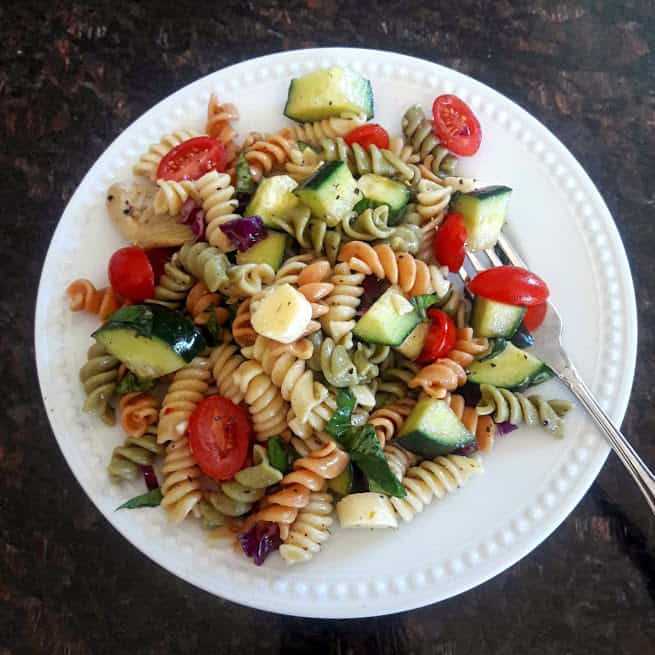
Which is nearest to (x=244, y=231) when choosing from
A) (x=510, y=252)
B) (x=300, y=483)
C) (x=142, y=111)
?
(x=300, y=483)

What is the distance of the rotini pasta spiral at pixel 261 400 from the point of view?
2.16 meters

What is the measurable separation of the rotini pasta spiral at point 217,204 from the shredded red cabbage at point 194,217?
0.02 meters

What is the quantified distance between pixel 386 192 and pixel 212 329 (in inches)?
29.8

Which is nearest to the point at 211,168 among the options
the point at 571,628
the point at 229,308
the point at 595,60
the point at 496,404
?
the point at 229,308

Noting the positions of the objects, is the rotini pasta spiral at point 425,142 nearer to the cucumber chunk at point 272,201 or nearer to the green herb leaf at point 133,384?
the cucumber chunk at point 272,201

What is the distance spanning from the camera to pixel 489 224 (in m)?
A: 2.37

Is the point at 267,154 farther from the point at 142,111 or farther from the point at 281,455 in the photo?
the point at 281,455

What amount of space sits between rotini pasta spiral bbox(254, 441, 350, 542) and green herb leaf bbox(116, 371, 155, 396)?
549 millimetres

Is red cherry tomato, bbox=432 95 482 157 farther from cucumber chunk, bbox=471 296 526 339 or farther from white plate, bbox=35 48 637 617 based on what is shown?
cucumber chunk, bbox=471 296 526 339

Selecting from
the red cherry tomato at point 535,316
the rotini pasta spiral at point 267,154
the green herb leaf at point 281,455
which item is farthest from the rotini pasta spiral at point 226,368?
the red cherry tomato at point 535,316

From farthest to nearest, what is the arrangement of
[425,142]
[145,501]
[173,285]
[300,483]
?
1. [425,142]
2. [173,285]
3. [145,501]
4. [300,483]

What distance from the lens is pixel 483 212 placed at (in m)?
2.34

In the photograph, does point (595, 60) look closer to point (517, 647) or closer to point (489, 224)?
point (489, 224)

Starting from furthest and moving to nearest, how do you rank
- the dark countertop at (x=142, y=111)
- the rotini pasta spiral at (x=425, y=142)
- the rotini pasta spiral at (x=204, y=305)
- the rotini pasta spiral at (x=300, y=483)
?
the rotini pasta spiral at (x=425, y=142) < the dark countertop at (x=142, y=111) < the rotini pasta spiral at (x=204, y=305) < the rotini pasta spiral at (x=300, y=483)
